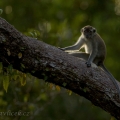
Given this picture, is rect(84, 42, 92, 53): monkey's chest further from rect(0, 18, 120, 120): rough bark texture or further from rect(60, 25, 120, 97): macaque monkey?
rect(0, 18, 120, 120): rough bark texture

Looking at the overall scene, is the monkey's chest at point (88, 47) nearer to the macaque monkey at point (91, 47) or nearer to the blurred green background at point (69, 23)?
the macaque monkey at point (91, 47)

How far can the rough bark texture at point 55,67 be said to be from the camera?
6180 millimetres

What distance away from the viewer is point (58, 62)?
21.1 feet

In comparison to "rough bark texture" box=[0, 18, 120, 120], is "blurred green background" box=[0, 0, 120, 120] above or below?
below

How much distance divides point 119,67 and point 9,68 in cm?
825

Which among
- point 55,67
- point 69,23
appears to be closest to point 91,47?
point 55,67

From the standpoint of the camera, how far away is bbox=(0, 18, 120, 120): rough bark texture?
20.3 feet

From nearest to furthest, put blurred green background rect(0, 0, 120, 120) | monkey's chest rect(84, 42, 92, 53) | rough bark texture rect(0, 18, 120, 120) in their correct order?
rough bark texture rect(0, 18, 120, 120), monkey's chest rect(84, 42, 92, 53), blurred green background rect(0, 0, 120, 120)

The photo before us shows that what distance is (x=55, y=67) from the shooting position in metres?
6.38

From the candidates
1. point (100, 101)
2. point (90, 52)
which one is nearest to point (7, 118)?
point (90, 52)

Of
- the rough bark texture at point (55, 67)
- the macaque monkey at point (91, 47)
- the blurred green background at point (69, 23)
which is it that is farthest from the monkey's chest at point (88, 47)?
the blurred green background at point (69, 23)

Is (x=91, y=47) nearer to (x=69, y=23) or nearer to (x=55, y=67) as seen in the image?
(x=55, y=67)

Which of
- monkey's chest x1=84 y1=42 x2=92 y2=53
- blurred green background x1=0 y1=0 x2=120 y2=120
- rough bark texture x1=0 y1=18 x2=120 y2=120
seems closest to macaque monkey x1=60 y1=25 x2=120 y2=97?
monkey's chest x1=84 y1=42 x2=92 y2=53

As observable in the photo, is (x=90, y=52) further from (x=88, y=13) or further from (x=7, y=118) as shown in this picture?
(x=88, y=13)
